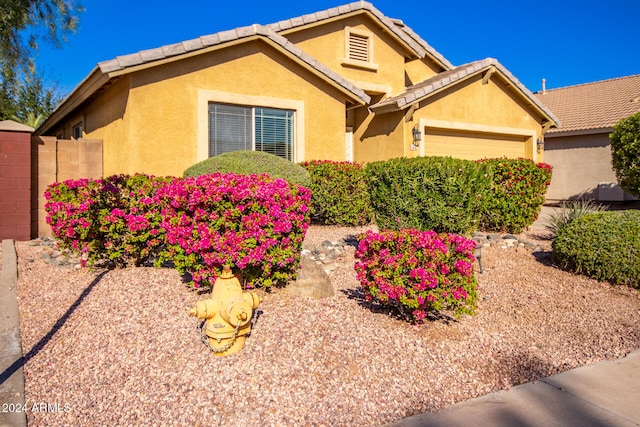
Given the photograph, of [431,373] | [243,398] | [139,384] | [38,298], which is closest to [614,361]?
[431,373]

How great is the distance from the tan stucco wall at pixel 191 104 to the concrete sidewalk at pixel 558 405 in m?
8.21

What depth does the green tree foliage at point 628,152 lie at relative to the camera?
45.1 feet

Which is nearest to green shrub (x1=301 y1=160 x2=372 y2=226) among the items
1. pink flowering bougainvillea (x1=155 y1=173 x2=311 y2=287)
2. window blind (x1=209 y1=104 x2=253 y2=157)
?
window blind (x1=209 y1=104 x2=253 y2=157)

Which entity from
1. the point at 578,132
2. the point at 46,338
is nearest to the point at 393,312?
the point at 46,338

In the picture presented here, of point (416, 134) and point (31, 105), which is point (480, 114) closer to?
point (416, 134)

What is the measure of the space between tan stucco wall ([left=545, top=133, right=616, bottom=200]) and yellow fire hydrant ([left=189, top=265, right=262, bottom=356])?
19.8 meters

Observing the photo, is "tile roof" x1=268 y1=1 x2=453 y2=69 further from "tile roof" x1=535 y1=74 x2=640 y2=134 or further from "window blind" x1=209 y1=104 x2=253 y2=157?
"tile roof" x1=535 y1=74 x2=640 y2=134

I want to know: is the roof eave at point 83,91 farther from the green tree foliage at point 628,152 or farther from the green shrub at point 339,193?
the green tree foliage at point 628,152

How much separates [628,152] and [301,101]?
33.2 feet

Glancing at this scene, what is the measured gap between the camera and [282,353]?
3.89 meters

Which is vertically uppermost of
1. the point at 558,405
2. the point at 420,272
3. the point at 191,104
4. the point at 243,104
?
the point at 243,104

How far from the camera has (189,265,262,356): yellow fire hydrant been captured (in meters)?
3.66

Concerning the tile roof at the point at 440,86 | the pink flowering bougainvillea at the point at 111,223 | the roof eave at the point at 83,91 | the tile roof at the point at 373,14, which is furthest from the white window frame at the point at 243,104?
the pink flowering bougainvillea at the point at 111,223

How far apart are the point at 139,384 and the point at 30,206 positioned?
7.36m
